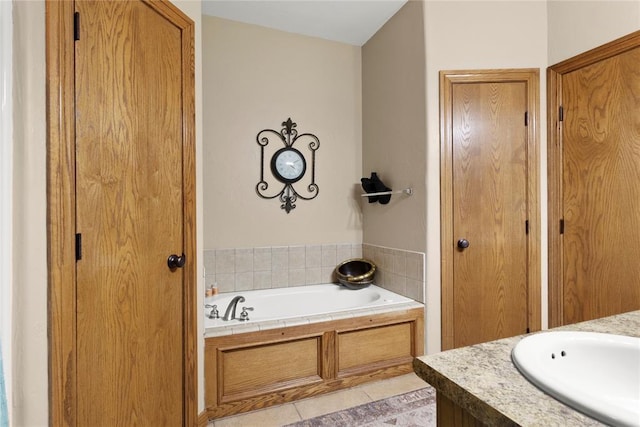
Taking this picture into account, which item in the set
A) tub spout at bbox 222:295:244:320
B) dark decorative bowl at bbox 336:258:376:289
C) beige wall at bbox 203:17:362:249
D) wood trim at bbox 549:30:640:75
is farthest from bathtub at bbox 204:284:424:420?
wood trim at bbox 549:30:640:75

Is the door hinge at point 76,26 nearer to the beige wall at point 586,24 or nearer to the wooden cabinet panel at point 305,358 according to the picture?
the wooden cabinet panel at point 305,358

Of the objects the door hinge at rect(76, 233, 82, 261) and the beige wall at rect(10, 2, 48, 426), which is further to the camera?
the door hinge at rect(76, 233, 82, 261)

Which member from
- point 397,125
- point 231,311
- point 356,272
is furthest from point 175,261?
point 397,125

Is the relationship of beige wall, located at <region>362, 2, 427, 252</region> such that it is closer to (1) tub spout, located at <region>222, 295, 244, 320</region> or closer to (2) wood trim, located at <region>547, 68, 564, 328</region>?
(2) wood trim, located at <region>547, 68, 564, 328</region>

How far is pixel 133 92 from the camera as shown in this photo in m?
1.44

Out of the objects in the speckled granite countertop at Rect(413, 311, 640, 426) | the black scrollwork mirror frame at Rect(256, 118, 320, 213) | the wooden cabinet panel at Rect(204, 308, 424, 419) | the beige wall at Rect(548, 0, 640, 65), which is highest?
the beige wall at Rect(548, 0, 640, 65)

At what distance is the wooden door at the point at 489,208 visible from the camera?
2.44m

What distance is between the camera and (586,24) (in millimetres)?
2164

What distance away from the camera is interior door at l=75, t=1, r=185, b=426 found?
4.10 ft

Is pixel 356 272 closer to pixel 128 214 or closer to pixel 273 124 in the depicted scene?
pixel 273 124

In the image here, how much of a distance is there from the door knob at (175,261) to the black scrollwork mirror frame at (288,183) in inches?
51.5

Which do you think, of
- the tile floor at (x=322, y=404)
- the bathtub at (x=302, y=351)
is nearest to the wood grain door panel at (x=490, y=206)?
the bathtub at (x=302, y=351)

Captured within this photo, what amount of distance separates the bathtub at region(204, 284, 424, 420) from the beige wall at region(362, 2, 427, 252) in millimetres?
587

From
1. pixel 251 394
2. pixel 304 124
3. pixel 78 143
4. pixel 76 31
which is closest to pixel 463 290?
pixel 251 394
